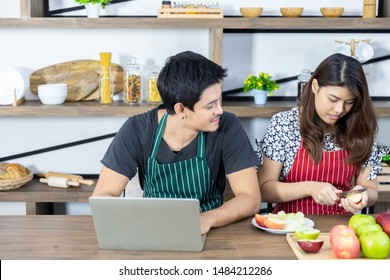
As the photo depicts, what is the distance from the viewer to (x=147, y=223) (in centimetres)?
192

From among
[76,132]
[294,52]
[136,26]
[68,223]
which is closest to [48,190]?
[76,132]

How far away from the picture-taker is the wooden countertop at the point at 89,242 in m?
1.94

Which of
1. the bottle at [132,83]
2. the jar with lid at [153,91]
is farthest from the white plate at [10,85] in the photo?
the jar with lid at [153,91]

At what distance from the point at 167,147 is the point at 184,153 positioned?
68 millimetres

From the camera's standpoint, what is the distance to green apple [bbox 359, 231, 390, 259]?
1.87 meters

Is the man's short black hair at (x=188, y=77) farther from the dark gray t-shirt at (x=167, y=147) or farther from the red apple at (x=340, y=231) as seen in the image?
the red apple at (x=340, y=231)

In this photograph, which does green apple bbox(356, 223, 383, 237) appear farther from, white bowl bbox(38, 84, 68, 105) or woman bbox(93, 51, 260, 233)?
white bowl bbox(38, 84, 68, 105)

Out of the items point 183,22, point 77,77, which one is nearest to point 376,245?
point 183,22

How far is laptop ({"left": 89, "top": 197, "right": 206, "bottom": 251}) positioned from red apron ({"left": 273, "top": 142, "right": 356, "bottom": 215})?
0.90 metres

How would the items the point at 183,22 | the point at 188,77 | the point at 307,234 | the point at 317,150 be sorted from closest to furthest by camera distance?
the point at 307,234 < the point at 188,77 < the point at 317,150 < the point at 183,22

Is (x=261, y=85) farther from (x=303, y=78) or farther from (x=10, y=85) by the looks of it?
(x=10, y=85)

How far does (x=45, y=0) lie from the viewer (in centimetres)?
355
